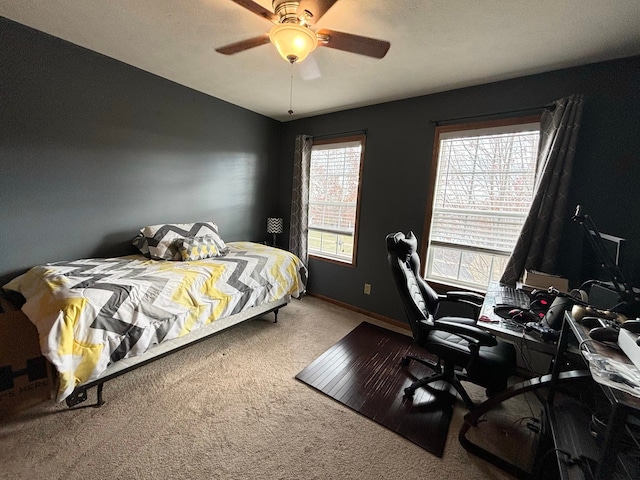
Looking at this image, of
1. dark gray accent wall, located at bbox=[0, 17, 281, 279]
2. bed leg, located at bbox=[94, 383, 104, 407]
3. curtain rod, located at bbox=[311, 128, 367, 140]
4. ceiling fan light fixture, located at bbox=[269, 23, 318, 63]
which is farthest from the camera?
curtain rod, located at bbox=[311, 128, 367, 140]

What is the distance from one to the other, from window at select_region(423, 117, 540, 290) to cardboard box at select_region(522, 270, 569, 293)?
43 centimetres

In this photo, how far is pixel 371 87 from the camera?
A: 2672mm

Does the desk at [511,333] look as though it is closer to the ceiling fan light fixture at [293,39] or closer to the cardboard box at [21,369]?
the ceiling fan light fixture at [293,39]

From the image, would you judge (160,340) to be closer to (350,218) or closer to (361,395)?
(361,395)

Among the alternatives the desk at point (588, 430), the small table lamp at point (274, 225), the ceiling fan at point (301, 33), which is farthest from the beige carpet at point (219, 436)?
the ceiling fan at point (301, 33)

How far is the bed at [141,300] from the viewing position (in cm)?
148

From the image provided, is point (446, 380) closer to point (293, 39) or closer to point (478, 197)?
point (478, 197)

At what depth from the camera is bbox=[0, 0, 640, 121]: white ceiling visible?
1.57 meters

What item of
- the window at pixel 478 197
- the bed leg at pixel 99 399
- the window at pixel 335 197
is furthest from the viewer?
the window at pixel 335 197

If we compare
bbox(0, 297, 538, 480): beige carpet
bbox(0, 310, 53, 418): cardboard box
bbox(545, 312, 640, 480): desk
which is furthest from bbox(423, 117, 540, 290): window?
bbox(0, 310, 53, 418): cardboard box

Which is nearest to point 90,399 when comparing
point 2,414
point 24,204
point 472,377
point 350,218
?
point 2,414

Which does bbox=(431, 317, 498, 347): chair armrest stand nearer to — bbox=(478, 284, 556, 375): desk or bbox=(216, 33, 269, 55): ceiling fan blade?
bbox=(478, 284, 556, 375): desk

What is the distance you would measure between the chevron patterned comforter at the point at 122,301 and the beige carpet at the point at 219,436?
11.6 inches

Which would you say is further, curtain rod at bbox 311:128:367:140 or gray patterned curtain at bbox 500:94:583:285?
curtain rod at bbox 311:128:367:140
